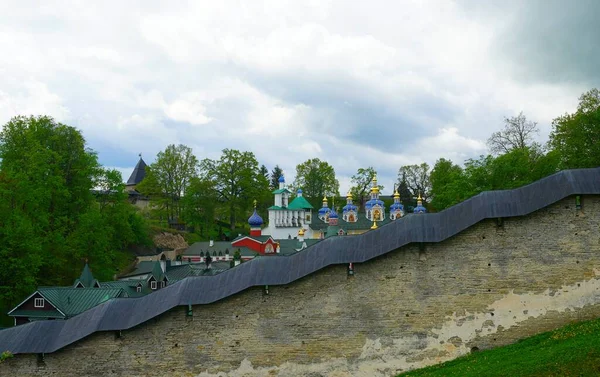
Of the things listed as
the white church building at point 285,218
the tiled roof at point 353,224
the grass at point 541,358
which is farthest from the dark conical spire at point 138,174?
the grass at point 541,358

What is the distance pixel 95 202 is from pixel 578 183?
3367 centimetres

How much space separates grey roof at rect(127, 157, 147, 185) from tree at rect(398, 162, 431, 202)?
38.7 meters

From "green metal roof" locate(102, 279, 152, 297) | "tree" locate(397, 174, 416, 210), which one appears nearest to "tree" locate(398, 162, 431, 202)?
"tree" locate(397, 174, 416, 210)

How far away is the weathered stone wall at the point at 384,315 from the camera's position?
34.5ft

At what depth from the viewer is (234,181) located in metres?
62.1

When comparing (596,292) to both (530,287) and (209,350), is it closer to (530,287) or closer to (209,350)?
(530,287)

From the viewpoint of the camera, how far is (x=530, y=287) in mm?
10562

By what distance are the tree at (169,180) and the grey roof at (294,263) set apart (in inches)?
1953

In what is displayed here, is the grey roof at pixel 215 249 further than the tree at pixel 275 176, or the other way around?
the tree at pixel 275 176

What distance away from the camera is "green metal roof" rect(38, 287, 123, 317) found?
23766mm

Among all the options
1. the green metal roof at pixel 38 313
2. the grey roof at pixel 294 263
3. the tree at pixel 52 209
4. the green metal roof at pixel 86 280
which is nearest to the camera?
the grey roof at pixel 294 263

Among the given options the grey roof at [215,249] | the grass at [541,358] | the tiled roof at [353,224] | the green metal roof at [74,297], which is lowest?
the grass at [541,358]

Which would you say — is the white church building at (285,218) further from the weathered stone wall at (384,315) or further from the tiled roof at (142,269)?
the weathered stone wall at (384,315)

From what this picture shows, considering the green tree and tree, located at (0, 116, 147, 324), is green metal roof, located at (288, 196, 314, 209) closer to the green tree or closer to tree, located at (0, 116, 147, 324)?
the green tree
